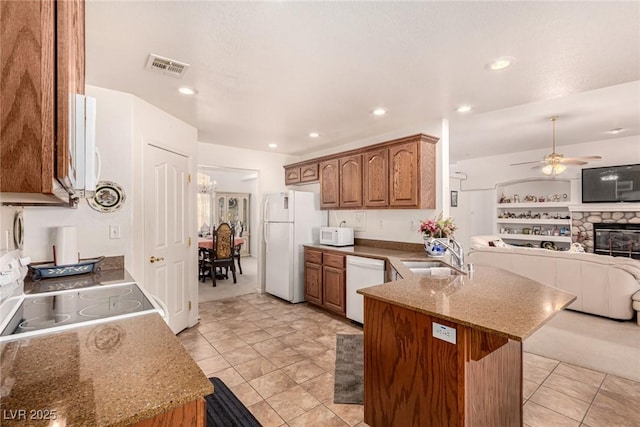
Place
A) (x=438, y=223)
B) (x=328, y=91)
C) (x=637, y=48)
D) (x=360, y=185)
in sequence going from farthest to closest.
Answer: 1. (x=360, y=185)
2. (x=438, y=223)
3. (x=328, y=91)
4. (x=637, y=48)

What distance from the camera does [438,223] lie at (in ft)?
10.8

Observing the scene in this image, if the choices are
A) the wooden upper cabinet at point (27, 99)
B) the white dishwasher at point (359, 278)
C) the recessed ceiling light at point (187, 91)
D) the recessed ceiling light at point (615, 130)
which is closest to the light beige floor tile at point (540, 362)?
the white dishwasher at point (359, 278)

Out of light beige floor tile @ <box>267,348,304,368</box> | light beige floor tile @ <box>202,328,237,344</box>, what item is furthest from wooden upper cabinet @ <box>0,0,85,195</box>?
light beige floor tile @ <box>202,328,237,344</box>

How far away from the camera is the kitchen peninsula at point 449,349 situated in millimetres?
1417

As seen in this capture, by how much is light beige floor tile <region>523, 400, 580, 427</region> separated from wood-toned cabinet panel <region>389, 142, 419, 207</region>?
6.65ft

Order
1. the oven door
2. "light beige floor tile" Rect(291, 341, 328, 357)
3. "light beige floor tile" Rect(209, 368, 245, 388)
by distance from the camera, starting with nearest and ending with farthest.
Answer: the oven door
"light beige floor tile" Rect(209, 368, 245, 388)
"light beige floor tile" Rect(291, 341, 328, 357)

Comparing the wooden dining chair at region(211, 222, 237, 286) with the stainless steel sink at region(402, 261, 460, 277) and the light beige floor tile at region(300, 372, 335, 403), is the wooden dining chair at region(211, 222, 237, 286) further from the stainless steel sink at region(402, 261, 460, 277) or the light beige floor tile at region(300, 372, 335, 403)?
the stainless steel sink at region(402, 261, 460, 277)

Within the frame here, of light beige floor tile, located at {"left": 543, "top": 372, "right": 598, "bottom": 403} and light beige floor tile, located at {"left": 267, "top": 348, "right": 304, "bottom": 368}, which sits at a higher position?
light beige floor tile, located at {"left": 267, "top": 348, "right": 304, "bottom": 368}

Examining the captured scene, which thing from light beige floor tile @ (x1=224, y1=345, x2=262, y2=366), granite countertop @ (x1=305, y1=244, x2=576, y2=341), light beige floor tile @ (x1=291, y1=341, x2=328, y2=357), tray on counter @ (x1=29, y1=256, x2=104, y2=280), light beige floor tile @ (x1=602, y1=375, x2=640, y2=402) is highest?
tray on counter @ (x1=29, y1=256, x2=104, y2=280)

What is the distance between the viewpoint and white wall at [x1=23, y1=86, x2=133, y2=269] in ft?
7.65

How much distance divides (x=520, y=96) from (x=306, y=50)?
6.90 ft

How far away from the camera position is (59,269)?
6.81 ft

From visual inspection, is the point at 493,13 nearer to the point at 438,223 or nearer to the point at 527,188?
the point at 438,223

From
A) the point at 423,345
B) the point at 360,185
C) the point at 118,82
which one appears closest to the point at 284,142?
the point at 360,185
